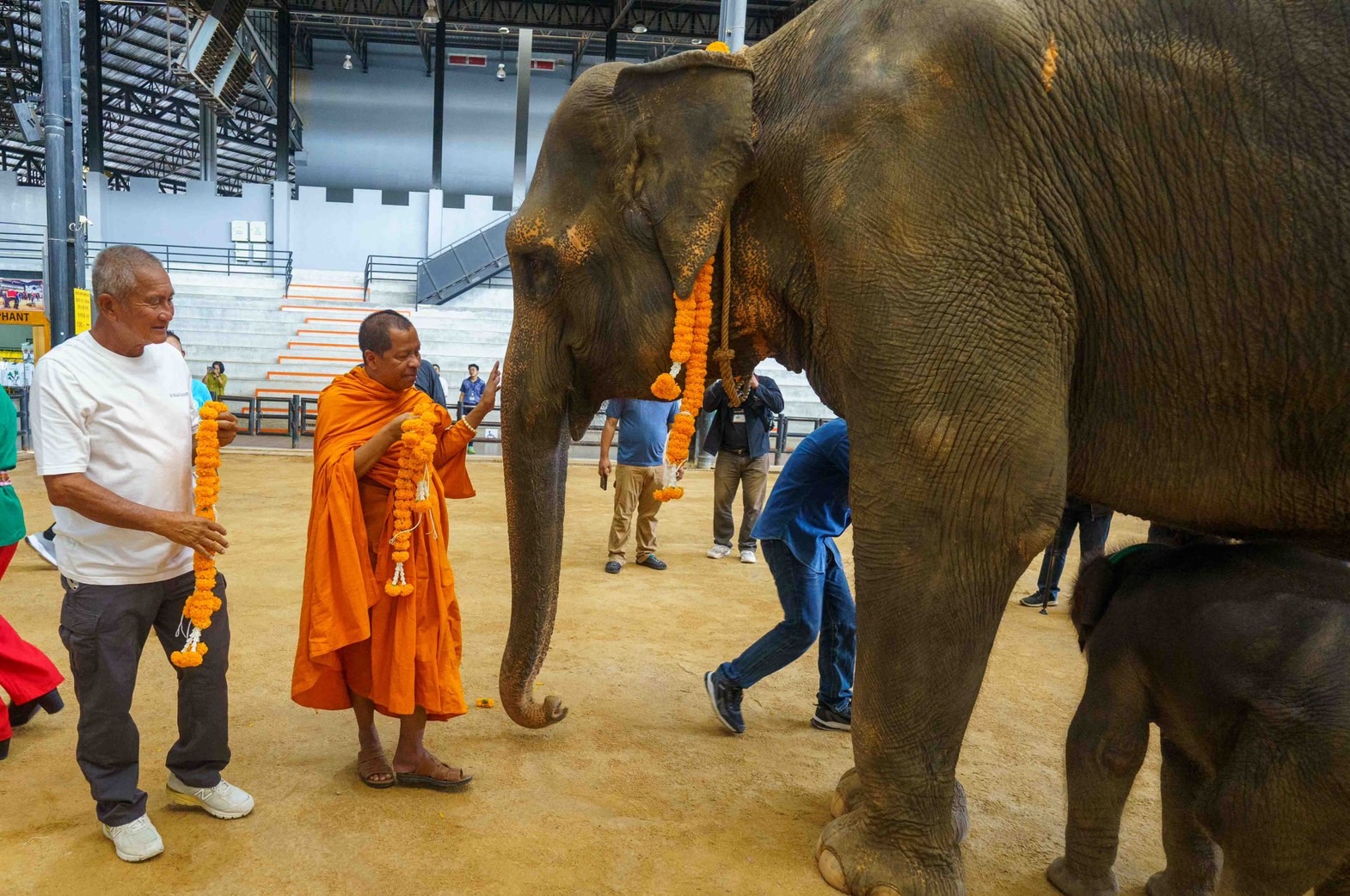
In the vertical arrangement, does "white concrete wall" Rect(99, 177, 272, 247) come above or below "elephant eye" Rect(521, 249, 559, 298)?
above

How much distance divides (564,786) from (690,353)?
1.81 m

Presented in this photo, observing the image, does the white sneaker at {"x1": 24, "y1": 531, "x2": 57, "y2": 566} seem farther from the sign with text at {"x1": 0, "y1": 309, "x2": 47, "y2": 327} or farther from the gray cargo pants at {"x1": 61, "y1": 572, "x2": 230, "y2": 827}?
the sign with text at {"x1": 0, "y1": 309, "x2": 47, "y2": 327}

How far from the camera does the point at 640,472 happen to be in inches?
292

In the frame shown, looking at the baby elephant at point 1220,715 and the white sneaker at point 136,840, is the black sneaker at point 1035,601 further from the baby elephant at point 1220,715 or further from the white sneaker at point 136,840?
the white sneaker at point 136,840

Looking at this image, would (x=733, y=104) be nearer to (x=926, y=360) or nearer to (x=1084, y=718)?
(x=926, y=360)

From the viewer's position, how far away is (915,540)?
2.17 meters

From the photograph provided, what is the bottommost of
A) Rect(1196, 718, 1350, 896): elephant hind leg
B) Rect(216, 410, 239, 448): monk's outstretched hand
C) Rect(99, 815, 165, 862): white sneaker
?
Rect(99, 815, 165, 862): white sneaker

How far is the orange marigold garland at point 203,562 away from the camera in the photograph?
9.25 feet

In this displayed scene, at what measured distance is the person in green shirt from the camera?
3.60 meters

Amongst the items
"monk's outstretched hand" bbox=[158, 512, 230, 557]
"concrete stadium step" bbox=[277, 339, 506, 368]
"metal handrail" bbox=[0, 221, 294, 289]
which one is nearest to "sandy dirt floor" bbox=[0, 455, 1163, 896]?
"monk's outstretched hand" bbox=[158, 512, 230, 557]

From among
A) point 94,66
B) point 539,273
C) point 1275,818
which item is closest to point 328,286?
point 94,66

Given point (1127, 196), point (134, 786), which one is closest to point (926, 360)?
point (1127, 196)

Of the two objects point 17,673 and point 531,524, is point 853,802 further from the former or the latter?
point 17,673

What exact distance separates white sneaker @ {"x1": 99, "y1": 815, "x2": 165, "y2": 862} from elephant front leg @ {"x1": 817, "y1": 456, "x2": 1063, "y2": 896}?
2079 mm
